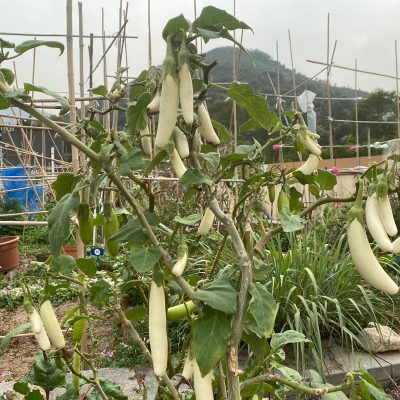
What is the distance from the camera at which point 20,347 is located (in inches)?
109

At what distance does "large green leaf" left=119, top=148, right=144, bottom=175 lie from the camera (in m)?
0.61

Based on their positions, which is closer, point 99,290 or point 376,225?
point 376,225

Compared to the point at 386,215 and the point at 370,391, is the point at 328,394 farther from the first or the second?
the point at 386,215

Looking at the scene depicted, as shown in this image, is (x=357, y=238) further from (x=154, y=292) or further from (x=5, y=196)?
(x=5, y=196)

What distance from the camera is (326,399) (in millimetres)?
736

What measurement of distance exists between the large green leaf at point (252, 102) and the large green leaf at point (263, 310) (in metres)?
0.21

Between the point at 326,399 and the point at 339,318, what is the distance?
149 centimetres

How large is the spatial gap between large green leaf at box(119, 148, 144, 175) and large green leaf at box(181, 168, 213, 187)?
60 millimetres

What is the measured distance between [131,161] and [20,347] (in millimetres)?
2475

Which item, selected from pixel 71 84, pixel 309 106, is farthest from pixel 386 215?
pixel 309 106

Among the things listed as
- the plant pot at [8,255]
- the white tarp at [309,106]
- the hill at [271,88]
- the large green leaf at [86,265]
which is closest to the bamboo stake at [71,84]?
the large green leaf at [86,265]

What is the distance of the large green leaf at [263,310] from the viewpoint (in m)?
0.59

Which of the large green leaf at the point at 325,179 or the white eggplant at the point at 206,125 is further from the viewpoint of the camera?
the large green leaf at the point at 325,179

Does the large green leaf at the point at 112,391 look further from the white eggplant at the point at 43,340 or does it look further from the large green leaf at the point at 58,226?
the large green leaf at the point at 58,226
